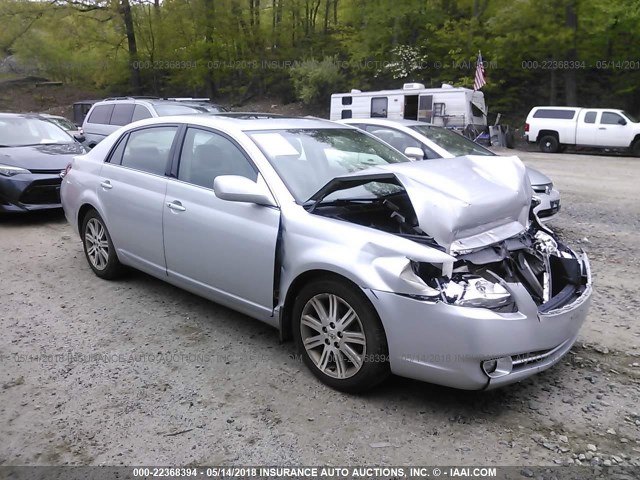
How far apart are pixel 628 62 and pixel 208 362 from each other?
2610 cm

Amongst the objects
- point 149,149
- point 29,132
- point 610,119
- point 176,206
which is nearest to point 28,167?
point 29,132

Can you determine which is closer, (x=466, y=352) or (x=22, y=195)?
(x=466, y=352)

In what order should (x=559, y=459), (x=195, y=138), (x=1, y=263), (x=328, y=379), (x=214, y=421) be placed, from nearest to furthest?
1. (x=559, y=459)
2. (x=214, y=421)
3. (x=328, y=379)
4. (x=195, y=138)
5. (x=1, y=263)

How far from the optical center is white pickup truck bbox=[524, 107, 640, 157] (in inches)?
754

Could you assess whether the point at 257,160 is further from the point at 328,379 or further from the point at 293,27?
the point at 293,27

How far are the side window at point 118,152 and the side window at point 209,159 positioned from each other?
3.38 ft

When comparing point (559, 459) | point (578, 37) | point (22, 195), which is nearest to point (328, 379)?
point (559, 459)

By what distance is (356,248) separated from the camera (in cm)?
313

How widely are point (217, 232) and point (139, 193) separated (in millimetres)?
1149

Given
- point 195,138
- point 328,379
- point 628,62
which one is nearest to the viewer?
point 328,379

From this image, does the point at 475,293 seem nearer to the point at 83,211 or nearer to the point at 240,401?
the point at 240,401

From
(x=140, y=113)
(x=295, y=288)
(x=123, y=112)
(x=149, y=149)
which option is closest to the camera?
(x=295, y=288)

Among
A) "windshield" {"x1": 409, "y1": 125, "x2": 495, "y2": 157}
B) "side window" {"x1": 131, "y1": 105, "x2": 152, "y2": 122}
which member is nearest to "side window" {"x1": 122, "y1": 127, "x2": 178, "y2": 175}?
"windshield" {"x1": 409, "y1": 125, "x2": 495, "y2": 157}

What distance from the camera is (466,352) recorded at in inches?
110
